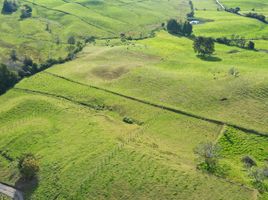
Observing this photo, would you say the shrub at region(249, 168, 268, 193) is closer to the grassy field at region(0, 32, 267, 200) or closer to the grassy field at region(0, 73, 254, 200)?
the grassy field at region(0, 32, 267, 200)

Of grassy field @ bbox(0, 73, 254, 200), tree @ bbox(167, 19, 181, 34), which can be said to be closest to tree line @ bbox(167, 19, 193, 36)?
tree @ bbox(167, 19, 181, 34)

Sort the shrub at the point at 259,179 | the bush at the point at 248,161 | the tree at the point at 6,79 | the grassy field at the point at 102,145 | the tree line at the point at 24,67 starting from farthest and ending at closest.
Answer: the tree line at the point at 24,67
the tree at the point at 6,79
the bush at the point at 248,161
the grassy field at the point at 102,145
the shrub at the point at 259,179

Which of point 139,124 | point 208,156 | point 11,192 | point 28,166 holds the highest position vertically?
point 208,156

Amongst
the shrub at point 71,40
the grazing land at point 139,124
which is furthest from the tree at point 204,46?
the shrub at point 71,40

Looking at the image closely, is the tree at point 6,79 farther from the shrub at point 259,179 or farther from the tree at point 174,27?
the tree at point 174,27

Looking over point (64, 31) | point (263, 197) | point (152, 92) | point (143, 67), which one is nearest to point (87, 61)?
point (143, 67)

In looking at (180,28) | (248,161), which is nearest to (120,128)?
(248,161)

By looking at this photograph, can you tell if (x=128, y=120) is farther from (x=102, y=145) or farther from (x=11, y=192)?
(x=11, y=192)
